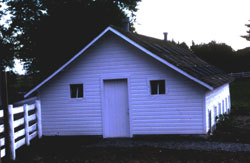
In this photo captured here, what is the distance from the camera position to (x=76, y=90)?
1525 centimetres

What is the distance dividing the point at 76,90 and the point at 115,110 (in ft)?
6.58

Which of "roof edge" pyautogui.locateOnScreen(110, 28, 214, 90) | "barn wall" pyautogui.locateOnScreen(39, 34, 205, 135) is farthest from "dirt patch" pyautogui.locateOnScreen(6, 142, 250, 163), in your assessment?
"roof edge" pyautogui.locateOnScreen(110, 28, 214, 90)

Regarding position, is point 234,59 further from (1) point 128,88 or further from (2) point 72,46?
(1) point 128,88

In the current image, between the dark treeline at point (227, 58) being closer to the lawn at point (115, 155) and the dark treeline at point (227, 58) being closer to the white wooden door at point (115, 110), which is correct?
the white wooden door at point (115, 110)

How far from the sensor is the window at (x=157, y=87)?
14.3m

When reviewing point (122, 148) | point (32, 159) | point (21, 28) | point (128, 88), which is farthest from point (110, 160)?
point (21, 28)

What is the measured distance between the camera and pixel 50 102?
15.5 metres

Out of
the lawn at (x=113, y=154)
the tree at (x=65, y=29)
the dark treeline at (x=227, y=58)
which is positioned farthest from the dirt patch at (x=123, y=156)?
the dark treeline at (x=227, y=58)

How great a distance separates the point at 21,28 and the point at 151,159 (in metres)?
25.9

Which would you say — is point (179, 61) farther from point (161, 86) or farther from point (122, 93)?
point (122, 93)

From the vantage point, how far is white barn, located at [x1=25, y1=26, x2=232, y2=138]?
13867 millimetres

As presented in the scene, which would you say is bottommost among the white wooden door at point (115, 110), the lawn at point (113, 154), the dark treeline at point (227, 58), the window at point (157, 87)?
the lawn at point (113, 154)

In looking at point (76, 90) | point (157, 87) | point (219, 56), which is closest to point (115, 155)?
point (157, 87)

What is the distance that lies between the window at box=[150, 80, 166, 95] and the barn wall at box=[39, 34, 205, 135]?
220 millimetres
